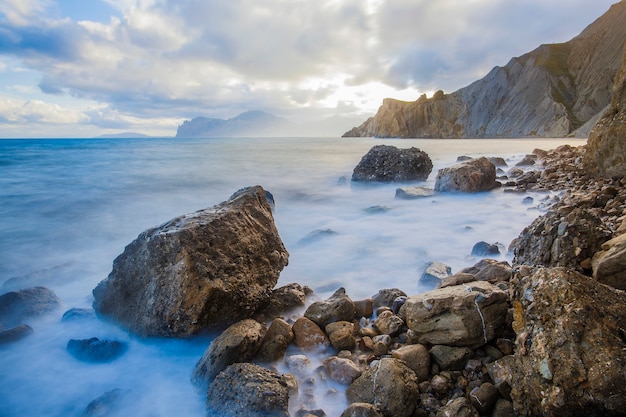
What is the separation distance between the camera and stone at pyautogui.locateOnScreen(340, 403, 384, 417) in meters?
2.52

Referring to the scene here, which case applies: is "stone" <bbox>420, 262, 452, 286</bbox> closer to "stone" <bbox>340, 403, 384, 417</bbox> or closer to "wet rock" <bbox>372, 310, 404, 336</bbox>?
Answer: "wet rock" <bbox>372, 310, 404, 336</bbox>

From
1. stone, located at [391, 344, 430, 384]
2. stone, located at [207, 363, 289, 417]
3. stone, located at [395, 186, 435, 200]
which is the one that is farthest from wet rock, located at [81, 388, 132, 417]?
stone, located at [395, 186, 435, 200]

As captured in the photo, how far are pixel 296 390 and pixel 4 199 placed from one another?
45.7 feet

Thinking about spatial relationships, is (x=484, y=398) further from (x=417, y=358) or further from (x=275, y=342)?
(x=275, y=342)

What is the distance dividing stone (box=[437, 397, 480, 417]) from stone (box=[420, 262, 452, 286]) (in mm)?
2404

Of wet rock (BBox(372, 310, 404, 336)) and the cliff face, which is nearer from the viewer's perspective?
wet rock (BBox(372, 310, 404, 336))

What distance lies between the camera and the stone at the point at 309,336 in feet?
11.7

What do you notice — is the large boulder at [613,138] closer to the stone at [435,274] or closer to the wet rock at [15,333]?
the stone at [435,274]

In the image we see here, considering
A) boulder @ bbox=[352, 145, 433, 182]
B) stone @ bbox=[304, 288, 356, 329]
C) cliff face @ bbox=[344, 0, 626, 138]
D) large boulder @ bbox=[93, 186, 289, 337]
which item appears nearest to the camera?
large boulder @ bbox=[93, 186, 289, 337]

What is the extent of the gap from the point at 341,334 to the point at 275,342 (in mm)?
653

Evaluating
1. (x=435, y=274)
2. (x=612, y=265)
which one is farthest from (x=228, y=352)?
(x=612, y=265)

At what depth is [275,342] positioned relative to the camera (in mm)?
3477

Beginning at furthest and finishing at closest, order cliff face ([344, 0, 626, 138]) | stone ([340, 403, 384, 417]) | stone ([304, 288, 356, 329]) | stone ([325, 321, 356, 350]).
→ 1. cliff face ([344, 0, 626, 138])
2. stone ([304, 288, 356, 329])
3. stone ([325, 321, 356, 350])
4. stone ([340, 403, 384, 417])

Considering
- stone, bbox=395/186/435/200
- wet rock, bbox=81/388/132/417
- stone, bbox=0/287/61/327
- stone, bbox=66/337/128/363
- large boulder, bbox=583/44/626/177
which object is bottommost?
wet rock, bbox=81/388/132/417
